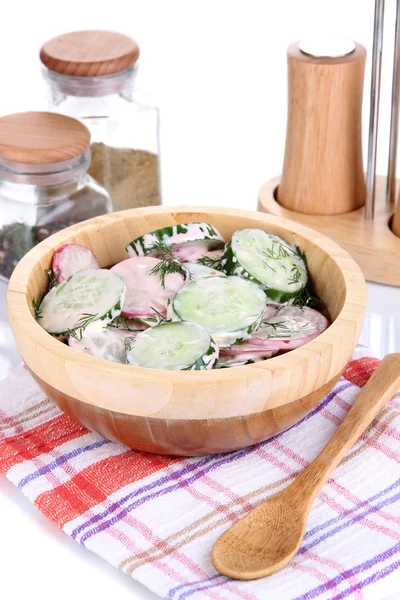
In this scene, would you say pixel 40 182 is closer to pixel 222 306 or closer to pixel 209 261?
pixel 209 261

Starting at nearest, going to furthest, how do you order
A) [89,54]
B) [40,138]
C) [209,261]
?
[209,261] → [40,138] → [89,54]

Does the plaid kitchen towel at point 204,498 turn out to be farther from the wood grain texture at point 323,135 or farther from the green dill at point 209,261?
the wood grain texture at point 323,135

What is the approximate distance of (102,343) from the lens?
84 cm

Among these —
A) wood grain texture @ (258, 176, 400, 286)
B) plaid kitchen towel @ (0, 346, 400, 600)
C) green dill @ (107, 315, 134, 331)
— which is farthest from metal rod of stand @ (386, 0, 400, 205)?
green dill @ (107, 315, 134, 331)

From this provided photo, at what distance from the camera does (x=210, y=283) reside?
0.89 metres

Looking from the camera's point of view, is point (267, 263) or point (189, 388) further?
point (267, 263)

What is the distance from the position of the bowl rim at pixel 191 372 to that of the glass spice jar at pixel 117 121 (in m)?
0.31

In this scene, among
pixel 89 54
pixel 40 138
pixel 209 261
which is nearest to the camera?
pixel 209 261

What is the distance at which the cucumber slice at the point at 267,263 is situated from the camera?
0.92 meters

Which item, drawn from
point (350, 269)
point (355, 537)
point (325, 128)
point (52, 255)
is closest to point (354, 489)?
point (355, 537)

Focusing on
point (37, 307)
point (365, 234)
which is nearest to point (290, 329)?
point (37, 307)

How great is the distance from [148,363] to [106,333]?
0.21 ft

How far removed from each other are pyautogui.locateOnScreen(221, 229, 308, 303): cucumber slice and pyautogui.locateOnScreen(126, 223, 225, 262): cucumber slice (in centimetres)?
4

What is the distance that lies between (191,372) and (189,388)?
0.05 ft
